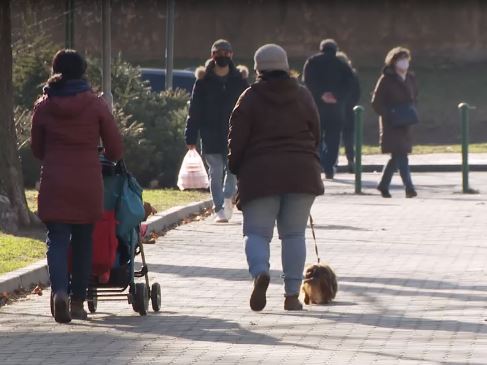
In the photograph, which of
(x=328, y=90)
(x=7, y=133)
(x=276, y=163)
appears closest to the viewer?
(x=276, y=163)

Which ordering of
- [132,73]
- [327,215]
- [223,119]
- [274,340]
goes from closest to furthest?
[274,340]
[223,119]
[327,215]
[132,73]

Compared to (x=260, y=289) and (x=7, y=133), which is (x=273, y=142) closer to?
(x=260, y=289)

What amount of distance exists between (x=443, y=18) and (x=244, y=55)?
5.14 meters

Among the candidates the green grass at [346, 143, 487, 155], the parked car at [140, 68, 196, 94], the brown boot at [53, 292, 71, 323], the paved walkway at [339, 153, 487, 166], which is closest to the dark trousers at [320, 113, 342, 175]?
the paved walkway at [339, 153, 487, 166]

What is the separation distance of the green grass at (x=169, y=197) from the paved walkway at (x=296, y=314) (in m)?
1.72

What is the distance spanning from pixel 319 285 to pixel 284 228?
1.51ft

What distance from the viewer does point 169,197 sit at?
765 inches

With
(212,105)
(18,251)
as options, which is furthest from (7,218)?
(212,105)

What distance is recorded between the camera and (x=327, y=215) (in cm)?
1848

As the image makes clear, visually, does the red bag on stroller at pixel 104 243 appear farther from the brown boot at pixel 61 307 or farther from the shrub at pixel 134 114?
the shrub at pixel 134 114

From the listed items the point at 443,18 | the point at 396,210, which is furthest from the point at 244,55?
the point at 396,210

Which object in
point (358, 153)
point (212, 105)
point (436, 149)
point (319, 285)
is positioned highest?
point (212, 105)

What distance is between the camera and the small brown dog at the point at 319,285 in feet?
35.3

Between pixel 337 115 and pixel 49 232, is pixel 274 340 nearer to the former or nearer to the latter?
pixel 49 232
